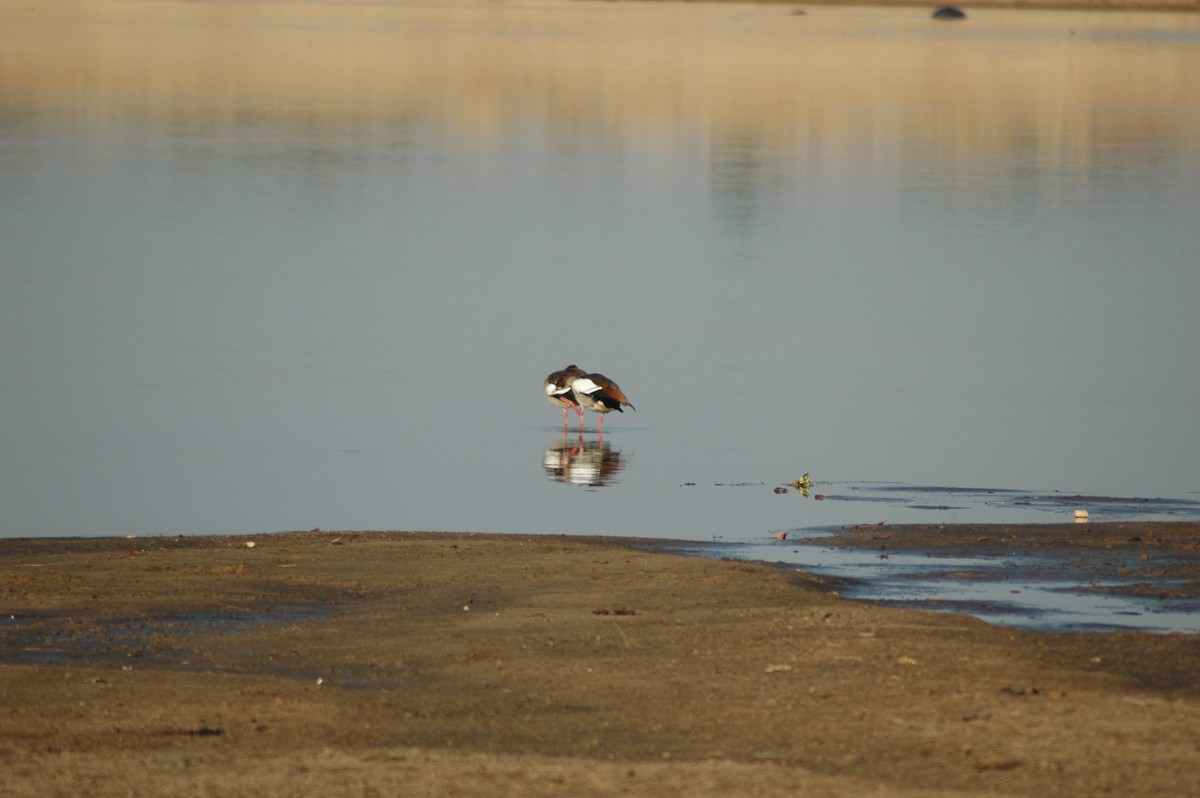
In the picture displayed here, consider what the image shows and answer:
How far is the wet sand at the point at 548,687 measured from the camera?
6711 mm

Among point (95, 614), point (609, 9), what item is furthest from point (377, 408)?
point (609, 9)

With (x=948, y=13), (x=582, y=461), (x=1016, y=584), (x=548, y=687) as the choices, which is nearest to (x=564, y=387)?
(x=582, y=461)

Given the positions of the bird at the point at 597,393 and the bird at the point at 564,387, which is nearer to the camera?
the bird at the point at 597,393

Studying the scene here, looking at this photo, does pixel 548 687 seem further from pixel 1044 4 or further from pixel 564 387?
pixel 1044 4

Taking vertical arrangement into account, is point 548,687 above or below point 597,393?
below

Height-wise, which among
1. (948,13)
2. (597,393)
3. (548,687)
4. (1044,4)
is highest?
(1044,4)

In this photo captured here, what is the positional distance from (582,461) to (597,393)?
0.91 m

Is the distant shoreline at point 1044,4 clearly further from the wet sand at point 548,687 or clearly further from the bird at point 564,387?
the wet sand at point 548,687

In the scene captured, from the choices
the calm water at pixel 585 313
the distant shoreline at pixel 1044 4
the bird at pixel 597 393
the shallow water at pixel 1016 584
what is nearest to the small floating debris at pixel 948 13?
the distant shoreline at pixel 1044 4

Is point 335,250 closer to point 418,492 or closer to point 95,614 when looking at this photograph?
point 418,492

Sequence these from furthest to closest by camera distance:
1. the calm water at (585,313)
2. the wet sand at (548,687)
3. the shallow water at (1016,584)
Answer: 1. the calm water at (585,313)
2. the shallow water at (1016,584)
3. the wet sand at (548,687)

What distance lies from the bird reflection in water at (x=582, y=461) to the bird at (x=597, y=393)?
261 millimetres

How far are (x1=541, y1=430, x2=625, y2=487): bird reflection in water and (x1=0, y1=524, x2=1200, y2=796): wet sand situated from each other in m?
4.43

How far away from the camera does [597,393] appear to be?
16.6 m
